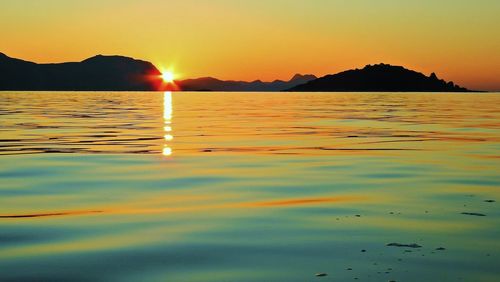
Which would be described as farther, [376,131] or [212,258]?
[376,131]

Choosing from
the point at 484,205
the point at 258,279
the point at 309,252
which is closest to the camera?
the point at 258,279

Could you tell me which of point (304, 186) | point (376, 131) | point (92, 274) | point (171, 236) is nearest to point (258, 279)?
point (92, 274)

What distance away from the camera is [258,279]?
781 cm

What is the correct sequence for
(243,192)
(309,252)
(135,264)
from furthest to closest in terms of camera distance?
(243,192)
(309,252)
(135,264)

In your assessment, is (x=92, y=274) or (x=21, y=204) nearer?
(x=92, y=274)

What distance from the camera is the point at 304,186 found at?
609 inches

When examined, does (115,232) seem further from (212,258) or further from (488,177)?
(488,177)

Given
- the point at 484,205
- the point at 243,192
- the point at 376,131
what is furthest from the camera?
the point at 376,131

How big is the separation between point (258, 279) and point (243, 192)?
683cm

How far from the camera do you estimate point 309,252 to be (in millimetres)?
9156

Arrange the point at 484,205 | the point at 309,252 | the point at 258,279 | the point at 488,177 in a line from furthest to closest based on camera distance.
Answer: the point at 488,177 < the point at 484,205 < the point at 309,252 < the point at 258,279

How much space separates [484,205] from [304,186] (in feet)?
13.1

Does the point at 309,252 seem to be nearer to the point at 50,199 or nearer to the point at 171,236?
the point at 171,236

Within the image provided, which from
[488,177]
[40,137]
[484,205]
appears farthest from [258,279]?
[40,137]
